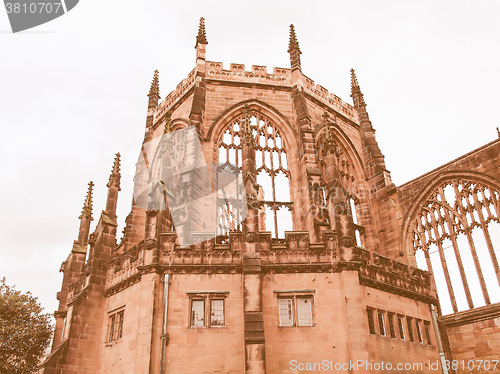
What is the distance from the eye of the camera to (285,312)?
15492mm

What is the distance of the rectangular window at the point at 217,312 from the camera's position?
1522 centimetres

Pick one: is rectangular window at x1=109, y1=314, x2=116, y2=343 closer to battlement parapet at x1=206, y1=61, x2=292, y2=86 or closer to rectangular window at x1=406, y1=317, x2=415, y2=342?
rectangular window at x1=406, y1=317, x2=415, y2=342

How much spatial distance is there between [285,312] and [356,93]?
55.2 ft

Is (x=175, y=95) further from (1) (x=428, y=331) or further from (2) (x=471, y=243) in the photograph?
(1) (x=428, y=331)

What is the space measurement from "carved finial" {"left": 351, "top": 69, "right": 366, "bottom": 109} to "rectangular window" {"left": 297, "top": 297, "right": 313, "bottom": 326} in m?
15.2

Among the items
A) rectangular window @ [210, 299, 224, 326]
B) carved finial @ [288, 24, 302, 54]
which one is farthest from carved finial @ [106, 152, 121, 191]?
carved finial @ [288, 24, 302, 54]

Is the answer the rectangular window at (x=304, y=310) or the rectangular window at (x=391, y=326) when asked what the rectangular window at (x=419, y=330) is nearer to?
the rectangular window at (x=391, y=326)

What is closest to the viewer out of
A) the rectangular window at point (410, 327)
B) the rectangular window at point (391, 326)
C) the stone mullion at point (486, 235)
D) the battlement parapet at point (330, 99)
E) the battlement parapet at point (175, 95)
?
the rectangular window at point (391, 326)

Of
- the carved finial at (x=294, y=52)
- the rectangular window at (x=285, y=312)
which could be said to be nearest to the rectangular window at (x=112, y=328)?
the rectangular window at (x=285, y=312)

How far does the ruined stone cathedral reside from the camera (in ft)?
48.8

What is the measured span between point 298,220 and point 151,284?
783 cm

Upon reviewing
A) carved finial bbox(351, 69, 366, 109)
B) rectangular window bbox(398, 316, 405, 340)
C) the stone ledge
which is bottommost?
rectangular window bbox(398, 316, 405, 340)

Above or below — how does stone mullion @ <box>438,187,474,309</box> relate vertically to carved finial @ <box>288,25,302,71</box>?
below

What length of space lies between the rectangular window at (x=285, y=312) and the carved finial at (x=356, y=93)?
15.5m
